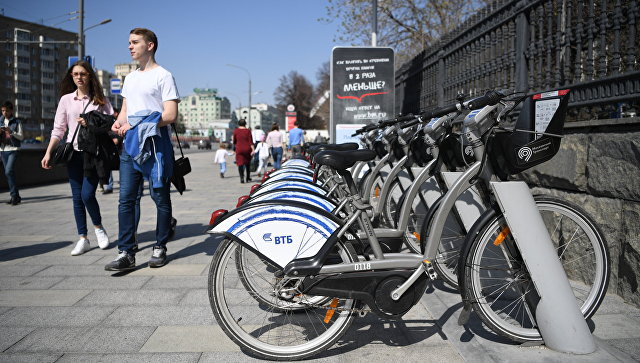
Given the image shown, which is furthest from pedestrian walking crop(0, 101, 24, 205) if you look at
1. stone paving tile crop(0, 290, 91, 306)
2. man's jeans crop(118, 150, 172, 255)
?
stone paving tile crop(0, 290, 91, 306)

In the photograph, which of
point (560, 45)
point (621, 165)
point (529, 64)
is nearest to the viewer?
point (621, 165)

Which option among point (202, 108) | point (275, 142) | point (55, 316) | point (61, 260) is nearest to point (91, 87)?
point (61, 260)

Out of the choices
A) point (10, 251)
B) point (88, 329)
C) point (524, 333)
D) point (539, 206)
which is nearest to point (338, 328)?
point (524, 333)

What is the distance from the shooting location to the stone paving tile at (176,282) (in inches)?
163

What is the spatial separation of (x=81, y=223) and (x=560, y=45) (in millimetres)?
4827

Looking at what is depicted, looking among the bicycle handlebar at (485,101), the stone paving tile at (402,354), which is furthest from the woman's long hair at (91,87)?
the bicycle handlebar at (485,101)

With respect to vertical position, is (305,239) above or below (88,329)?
above

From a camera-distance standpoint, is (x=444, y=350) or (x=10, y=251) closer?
(x=444, y=350)

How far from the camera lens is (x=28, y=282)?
427cm

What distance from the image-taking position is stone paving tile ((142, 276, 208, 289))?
4.13 meters

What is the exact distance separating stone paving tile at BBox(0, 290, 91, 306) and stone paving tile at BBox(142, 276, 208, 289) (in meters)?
0.49

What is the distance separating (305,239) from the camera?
2689 mm

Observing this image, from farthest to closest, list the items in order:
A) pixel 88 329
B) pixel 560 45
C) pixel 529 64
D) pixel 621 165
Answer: pixel 529 64 < pixel 560 45 < pixel 621 165 < pixel 88 329

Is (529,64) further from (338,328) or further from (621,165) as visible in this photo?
(338,328)
